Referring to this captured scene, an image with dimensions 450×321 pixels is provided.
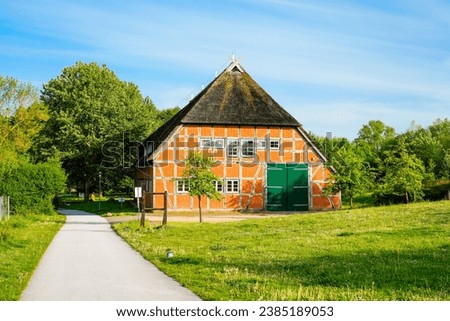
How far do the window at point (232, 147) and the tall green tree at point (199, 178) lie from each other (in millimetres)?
9119

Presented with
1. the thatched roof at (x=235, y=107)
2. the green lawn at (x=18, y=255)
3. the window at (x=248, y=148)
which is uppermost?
the thatched roof at (x=235, y=107)

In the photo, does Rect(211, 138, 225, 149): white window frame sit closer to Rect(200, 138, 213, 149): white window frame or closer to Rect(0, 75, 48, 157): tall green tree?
Rect(200, 138, 213, 149): white window frame

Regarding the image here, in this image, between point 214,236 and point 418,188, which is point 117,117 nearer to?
point 418,188

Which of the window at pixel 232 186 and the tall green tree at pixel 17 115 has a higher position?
the tall green tree at pixel 17 115

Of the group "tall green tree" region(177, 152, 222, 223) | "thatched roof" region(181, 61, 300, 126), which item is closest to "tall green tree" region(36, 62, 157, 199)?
"thatched roof" region(181, 61, 300, 126)

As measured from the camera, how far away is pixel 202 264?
13695 mm

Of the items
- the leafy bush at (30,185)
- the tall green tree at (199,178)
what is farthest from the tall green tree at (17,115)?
the tall green tree at (199,178)

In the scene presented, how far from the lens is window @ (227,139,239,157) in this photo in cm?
4294

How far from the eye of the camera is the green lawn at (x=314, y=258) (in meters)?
10.1

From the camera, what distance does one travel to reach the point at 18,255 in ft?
51.8

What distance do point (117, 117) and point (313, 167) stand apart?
2064 centimetres

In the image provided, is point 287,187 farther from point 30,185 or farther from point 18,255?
point 18,255

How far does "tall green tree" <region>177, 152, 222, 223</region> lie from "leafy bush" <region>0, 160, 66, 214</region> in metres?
10.4

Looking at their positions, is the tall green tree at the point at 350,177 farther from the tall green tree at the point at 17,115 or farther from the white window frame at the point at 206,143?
the tall green tree at the point at 17,115
